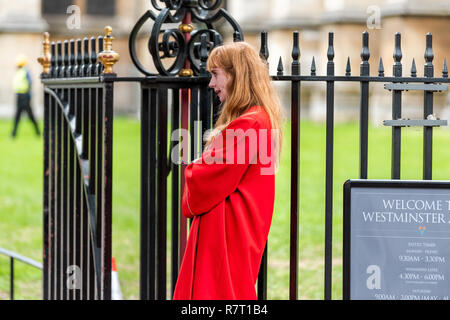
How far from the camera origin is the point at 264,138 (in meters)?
4.11

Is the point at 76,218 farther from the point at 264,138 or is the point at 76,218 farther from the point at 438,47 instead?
the point at 438,47

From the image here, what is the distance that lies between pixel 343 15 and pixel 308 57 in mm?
2154

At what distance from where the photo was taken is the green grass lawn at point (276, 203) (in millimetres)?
7859

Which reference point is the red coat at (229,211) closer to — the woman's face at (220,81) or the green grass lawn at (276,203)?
the woman's face at (220,81)

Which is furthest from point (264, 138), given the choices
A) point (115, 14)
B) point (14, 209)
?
point (115, 14)

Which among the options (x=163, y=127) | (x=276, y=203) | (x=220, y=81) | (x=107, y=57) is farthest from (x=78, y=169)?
(x=276, y=203)

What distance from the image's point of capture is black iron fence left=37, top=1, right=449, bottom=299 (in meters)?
4.61

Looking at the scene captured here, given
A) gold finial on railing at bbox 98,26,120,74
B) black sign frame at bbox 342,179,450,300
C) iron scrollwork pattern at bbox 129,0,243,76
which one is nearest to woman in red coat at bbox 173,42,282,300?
black sign frame at bbox 342,179,450,300

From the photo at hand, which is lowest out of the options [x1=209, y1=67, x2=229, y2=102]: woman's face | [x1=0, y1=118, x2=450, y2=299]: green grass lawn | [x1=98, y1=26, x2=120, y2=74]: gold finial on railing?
[x1=0, y1=118, x2=450, y2=299]: green grass lawn

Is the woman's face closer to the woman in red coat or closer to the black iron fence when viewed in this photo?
the woman in red coat

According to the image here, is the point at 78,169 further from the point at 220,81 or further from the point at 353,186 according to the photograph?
the point at 353,186

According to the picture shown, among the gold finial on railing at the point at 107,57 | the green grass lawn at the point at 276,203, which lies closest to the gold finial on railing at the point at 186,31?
the gold finial on railing at the point at 107,57

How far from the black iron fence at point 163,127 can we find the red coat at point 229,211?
0.52m

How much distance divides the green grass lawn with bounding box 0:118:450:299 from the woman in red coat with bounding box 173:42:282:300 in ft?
9.54
